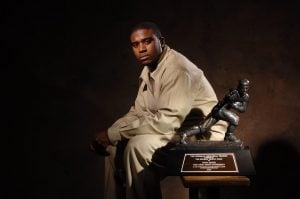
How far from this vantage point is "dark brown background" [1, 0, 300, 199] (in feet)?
11.7

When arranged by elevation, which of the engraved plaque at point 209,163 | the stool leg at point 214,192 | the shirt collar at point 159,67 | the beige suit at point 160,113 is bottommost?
the stool leg at point 214,192

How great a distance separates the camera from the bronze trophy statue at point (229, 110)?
2.44m

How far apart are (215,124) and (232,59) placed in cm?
92

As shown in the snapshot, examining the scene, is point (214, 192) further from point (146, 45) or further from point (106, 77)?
point (106, 77)

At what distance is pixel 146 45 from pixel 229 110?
575mm

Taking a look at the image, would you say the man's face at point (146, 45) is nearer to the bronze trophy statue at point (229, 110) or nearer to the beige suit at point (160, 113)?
the beige suit at point (160, 113)

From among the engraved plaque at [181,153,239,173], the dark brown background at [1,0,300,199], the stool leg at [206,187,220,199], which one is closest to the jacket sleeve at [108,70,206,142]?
the engraved plaque at [181,153,239,173]

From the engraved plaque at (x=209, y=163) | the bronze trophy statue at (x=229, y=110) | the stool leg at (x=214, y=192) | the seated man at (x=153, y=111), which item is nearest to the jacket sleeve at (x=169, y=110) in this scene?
the seated man at (x=153, y=111)

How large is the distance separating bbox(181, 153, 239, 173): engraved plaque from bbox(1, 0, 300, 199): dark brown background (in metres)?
1.24

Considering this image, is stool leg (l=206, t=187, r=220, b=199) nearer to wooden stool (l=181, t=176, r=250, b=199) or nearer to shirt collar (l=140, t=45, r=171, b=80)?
wooden stool (l=181, t=176, r=250, b=199)

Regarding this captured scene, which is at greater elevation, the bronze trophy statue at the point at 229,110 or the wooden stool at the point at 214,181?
the bronze trophy statue at the point at 229,110

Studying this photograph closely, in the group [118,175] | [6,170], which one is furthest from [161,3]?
[6,170]

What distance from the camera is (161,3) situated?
3594 mm

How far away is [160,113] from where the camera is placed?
2.58m
